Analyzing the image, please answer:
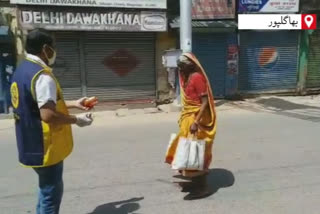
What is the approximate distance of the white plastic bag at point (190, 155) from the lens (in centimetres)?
386

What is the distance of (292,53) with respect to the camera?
41.3ft

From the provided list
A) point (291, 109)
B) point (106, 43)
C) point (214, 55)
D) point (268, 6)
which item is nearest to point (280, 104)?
point (291, 109)

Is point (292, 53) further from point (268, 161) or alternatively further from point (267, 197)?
point (267, 197)

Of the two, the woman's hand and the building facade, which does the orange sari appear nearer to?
the woman's hand

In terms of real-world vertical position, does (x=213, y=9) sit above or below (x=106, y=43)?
above

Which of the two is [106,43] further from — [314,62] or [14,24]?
[314,62]

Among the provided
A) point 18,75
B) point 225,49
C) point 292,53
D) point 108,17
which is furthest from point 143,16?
point 18,75

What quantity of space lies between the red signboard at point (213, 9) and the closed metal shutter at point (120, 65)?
162cm

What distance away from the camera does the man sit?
259 cm

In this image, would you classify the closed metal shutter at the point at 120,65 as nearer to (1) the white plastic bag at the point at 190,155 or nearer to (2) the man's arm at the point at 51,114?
(1) the white plastic bag at the point at 190,155

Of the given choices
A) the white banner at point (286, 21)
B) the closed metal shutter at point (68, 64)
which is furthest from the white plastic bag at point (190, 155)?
the white banner at point (286, 21)

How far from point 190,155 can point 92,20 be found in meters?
6.86

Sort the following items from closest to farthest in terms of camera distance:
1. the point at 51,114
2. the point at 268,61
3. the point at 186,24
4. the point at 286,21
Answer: the point at 51,114, the point at 186,24, the point at 286,21, the point at 268,61

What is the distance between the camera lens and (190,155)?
386 cm
